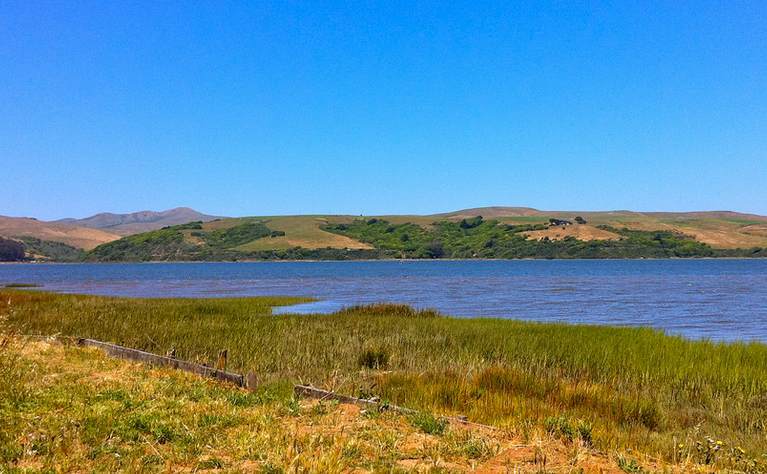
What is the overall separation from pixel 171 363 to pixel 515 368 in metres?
9.75

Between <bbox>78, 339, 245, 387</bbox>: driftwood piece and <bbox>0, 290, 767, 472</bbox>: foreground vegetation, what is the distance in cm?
109

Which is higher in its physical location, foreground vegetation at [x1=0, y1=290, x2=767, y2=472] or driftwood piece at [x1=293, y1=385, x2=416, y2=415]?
driftwood piece at [x1=293, y1=385, x2=416, y2=415]

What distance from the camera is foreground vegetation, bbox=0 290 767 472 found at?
11219 millimetres

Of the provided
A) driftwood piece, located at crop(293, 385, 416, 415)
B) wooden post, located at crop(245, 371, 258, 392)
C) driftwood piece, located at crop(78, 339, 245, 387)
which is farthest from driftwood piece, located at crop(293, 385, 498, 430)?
driftwood piece, located at crop(78, 339, 245, 387)

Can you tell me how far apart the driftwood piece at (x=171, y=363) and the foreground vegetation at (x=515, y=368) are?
109 cm

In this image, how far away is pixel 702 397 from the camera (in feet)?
50.5

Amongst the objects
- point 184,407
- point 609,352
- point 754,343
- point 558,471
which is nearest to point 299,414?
point 184,407

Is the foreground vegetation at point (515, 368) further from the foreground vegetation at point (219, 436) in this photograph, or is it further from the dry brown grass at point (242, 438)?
the foreground vegetation at point (219, 436)

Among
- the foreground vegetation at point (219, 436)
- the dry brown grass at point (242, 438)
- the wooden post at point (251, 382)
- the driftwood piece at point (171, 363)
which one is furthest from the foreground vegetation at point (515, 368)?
the foreground vegetation at point (219, 436)

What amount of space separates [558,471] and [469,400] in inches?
192

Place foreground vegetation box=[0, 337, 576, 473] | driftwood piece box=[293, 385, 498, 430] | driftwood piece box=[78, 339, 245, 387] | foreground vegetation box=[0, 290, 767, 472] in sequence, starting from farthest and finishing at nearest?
driftwood piece box=[78, 339, 245, 387] < foreground vegetation box=[0, 290, 767, 472] < driftwood piece box=[293, 385, 498, 430] < foreground vegetation box=[0, 337, 576, 473]

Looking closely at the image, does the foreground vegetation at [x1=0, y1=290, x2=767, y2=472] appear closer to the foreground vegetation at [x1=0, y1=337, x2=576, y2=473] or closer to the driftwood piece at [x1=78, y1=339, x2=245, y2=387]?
the driftwood piece at [x1=78, y1=339, x2=245, y2=387]

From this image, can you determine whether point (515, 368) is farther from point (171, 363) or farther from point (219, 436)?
point (219, 436)

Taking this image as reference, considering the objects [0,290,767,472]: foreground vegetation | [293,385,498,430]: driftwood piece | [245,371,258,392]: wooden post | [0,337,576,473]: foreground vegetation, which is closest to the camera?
[0,337,576,473]: foreground vegetation
